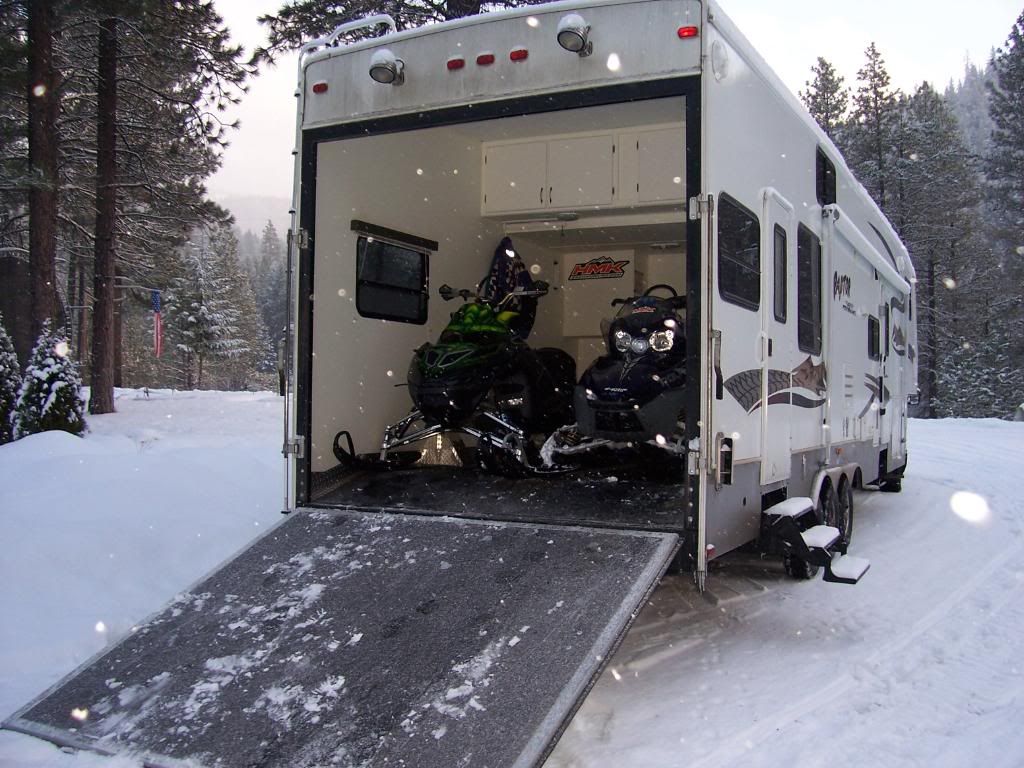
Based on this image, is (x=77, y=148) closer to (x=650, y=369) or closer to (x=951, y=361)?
(x=650, y=369)

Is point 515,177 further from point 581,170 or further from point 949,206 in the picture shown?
point 949,206

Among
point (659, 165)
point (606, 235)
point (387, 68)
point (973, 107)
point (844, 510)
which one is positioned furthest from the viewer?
point (973, 107)

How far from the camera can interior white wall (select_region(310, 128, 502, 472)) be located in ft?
16.8

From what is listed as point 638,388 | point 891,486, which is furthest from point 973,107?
point 638,388

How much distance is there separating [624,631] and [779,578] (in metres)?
2.88

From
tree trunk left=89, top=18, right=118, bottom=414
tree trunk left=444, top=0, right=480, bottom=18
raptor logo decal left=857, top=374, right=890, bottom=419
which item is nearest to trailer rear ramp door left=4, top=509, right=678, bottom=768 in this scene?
raptor logo decal left=857, top=374, right=890, bottom=419

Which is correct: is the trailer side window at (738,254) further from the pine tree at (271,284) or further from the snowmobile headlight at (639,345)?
the pine tree at (271,284)

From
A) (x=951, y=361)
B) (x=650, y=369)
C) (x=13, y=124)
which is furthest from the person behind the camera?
(x=951, y=361)

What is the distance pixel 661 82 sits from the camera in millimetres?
3832

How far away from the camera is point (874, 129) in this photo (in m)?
30.0

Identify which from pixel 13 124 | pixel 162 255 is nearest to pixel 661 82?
pixel 13 124

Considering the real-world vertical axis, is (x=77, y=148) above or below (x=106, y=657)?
above

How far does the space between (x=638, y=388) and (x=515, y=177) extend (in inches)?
117

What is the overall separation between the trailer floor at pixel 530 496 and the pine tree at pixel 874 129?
27812 mm
